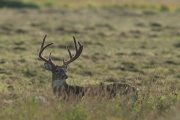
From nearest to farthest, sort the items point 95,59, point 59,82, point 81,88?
point 81,88 < point 59,82 < point 95,59

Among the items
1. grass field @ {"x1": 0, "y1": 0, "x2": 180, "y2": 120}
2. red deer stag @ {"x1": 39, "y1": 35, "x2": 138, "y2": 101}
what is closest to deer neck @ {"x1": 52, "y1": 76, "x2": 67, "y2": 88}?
red deer stag @ {"x1": 39, "y1": 35, "x2": 138, "y2": 101}

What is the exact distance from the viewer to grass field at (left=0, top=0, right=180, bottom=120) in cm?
988

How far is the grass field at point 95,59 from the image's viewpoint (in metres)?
9.88

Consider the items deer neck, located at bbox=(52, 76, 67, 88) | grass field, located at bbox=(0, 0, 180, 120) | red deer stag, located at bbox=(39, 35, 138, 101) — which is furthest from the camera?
deer neck, located at bbox=(52, 76, 67, 88)

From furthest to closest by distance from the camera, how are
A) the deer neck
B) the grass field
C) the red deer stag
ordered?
the deer neck, the red deer stag, the grass field

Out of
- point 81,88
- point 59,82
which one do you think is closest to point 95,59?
point 59,82

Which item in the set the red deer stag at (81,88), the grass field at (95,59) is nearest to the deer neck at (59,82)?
the red deer stag at (81,88)

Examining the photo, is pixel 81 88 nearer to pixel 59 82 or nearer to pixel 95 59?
pixel 59 82

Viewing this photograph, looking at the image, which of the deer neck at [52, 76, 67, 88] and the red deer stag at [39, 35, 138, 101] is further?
the deer neck at [52, 76, 67, 88]

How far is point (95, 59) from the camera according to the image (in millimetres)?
19156

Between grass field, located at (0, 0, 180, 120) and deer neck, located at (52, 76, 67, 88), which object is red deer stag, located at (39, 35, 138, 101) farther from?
grass field, located at (0, 0, 180, 120)

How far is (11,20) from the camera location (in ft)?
94.7

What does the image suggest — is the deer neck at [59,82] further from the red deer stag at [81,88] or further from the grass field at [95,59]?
the grass field at [95,59]

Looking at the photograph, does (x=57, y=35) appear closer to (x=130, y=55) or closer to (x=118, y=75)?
(x=130, y=55)
